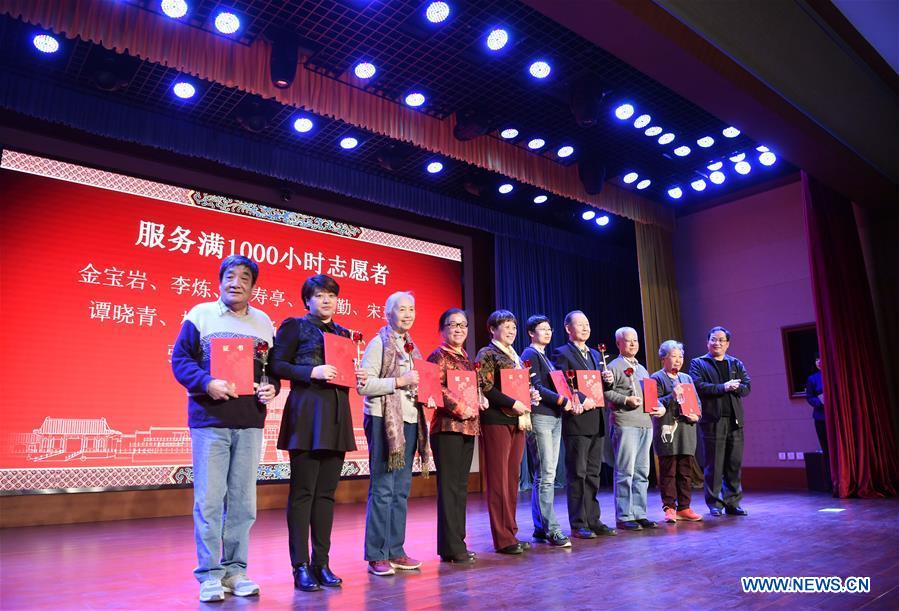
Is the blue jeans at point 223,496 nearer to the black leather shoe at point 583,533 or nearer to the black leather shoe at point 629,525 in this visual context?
the black leather shoe at point 583,533

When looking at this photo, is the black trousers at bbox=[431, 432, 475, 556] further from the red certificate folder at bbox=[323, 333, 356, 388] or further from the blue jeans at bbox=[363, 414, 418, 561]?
the red certificate folder at bbox=[323, 333, 356, 388]

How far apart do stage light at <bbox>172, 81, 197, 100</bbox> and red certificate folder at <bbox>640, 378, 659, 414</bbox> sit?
4.04 metres

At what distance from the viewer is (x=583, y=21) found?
3426mm

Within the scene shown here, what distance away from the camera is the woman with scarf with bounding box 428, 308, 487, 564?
2.84m

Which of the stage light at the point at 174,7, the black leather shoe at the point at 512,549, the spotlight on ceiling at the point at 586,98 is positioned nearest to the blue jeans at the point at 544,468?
the black leather shoe at the point at 512,549

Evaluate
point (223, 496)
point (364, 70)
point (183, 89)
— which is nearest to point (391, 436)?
point (223, 496)

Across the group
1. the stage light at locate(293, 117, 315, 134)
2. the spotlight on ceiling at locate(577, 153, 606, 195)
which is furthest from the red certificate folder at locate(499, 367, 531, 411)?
the spotlight on ceiling at locate(577, 153, 606, 195)

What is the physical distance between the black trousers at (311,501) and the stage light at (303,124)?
3904 mm

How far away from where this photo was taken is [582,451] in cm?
349

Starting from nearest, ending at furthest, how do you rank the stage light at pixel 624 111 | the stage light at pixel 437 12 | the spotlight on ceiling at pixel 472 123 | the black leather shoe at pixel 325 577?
1. the black leather shoe at pixel 325 577
2. the stage light at pixel 437 12
3. the spotlight on ceiling at pixel 472 123
4. the stage light at pixel 624 111

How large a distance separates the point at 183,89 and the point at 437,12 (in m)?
2.13

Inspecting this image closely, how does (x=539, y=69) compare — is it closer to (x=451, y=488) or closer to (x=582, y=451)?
(x=582, y=451)

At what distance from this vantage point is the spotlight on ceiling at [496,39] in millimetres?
4664

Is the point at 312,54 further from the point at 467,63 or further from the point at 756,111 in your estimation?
the point at 756,111
